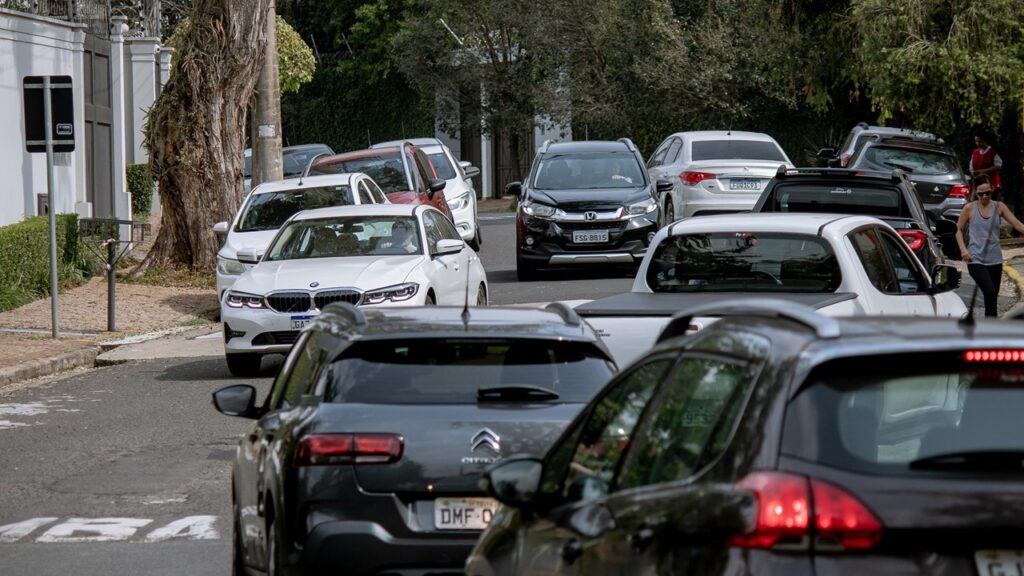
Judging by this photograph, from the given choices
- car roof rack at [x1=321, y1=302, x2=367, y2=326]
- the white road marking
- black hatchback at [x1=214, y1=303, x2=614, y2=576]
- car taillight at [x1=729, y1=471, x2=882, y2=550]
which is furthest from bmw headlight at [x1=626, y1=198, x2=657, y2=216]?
car taillight at [x1=729, y1=471, x2=882, y2=550]

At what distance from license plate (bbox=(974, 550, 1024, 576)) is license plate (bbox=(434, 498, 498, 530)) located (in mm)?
2956


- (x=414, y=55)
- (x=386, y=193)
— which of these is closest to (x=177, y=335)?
(x=386, y=193)

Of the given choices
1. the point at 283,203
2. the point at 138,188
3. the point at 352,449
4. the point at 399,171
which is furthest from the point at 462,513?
the point at 138,188

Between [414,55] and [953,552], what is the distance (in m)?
48.4

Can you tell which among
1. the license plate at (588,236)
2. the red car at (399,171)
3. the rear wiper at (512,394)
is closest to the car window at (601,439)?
the rear wiper at (512,394)

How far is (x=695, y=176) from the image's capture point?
24031 mm

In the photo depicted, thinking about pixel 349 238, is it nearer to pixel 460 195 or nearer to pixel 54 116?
pixel 54 116

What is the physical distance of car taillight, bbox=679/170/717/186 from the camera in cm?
2387

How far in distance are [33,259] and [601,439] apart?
19355 mm

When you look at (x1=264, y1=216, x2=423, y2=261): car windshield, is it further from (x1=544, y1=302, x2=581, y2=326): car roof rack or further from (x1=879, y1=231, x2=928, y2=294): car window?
(x1=544, y1=302, x2=581, y2=326): car roof rack

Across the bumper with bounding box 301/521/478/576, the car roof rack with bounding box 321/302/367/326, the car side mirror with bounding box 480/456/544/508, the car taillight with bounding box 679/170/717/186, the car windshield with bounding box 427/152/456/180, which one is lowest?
the bumper with bounding box 301/521/478/576

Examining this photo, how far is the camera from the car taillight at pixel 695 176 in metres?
23.9

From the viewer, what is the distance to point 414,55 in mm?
51062

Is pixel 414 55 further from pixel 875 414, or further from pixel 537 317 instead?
pixel 875 414
